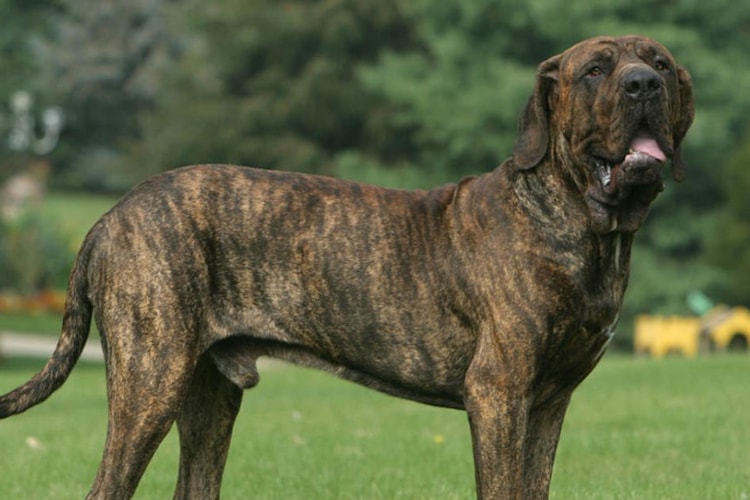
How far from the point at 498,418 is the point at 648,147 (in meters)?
1.18

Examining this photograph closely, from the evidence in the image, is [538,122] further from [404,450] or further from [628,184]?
[404,450]

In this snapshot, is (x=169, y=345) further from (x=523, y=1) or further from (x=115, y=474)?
(x=523, y=1)

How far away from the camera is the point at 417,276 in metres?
5.25

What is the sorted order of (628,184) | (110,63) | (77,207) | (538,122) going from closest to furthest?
(628,184), (538,122), (77,207), (110,63)

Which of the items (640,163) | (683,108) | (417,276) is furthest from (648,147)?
(417,276)

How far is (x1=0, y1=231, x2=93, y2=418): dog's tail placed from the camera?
5289mm

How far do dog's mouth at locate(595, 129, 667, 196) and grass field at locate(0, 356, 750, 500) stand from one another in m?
2.56

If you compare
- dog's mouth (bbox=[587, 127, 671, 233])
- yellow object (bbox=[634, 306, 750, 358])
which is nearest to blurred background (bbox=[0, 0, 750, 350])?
yellow object (bbox=[634, 306, 750, 358])

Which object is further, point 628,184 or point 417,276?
point 417,276

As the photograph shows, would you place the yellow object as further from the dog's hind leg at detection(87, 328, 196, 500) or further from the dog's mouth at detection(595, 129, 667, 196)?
the dog's hind leg at detection(87, 328, 196, 500)

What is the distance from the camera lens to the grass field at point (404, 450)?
736 centimetres

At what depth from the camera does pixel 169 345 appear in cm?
504

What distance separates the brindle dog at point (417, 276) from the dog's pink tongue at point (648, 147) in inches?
0.5

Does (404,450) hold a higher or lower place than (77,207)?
higher
